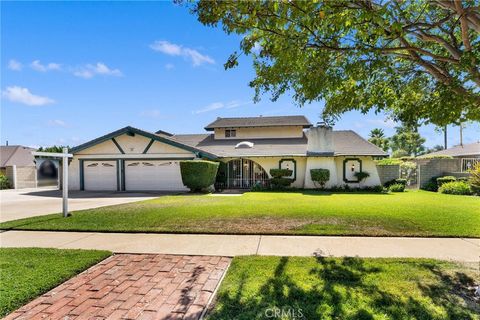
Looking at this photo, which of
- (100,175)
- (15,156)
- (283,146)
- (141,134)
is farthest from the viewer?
(15,156)

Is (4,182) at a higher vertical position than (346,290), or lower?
higher

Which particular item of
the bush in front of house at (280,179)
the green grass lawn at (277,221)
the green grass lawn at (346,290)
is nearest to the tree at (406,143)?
the bush in front of house at (280,179)

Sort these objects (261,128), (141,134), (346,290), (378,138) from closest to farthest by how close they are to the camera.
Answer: (346,290)
(141,134)
(261,128)
(378,138)

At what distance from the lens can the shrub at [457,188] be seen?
1773 centimetres

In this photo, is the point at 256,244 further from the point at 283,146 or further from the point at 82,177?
the point at 82,177

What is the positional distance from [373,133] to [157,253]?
2004 inches

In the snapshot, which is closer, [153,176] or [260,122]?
[153,176]

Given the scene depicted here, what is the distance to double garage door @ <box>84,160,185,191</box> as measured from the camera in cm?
2075

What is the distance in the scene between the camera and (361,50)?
450cm

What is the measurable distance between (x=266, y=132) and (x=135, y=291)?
894 inches

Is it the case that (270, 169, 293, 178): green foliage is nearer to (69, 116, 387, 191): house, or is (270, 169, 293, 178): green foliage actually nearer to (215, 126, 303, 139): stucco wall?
(69, 116, 387, 191): house

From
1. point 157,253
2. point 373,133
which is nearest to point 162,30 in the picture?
point 157,253

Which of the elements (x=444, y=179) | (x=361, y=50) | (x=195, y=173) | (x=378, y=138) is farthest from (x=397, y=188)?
(x=378, y=138)

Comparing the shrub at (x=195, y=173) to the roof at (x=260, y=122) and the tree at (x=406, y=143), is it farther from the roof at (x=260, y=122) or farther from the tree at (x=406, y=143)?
the tree at (x=406, y=143)
